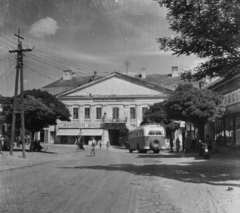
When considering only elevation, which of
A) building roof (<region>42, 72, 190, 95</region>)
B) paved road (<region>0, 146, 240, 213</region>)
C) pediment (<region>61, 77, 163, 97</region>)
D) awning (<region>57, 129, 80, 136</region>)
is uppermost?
building roof (<region>42, 72, 190, 95</region>)

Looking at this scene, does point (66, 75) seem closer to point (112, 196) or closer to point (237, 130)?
point (237, 130)

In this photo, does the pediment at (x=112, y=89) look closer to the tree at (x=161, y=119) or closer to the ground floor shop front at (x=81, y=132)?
the ground floor shop front at (x=81, y=132)

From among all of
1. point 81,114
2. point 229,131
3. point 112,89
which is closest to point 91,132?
point 81,114

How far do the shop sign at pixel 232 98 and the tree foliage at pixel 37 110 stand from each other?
14.6m

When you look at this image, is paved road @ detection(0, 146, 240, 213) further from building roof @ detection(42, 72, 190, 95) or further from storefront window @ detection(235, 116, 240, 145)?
building roof @ detection(42, 72, 190, 95)

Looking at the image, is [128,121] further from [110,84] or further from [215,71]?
[215,71]

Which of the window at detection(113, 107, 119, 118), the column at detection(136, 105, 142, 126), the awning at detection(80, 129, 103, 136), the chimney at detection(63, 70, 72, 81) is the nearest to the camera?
the column at detection(136, 105, 142, 126)

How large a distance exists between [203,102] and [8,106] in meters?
17.2

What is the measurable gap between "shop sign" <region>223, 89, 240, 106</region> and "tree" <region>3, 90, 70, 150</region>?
14574mm

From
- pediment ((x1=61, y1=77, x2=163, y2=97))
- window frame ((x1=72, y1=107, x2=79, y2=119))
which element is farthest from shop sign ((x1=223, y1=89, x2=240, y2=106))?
window frame ((x1=72, y1=107, x2=79, y2=119))

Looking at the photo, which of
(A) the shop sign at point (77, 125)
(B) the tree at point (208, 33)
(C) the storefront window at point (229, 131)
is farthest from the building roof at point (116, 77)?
(B) the tree at point (208, 33)

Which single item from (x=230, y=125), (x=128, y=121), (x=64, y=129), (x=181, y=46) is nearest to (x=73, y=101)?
(x=64, y=129)

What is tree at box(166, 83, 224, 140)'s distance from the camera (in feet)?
82.3

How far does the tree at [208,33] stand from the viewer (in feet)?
35.3
